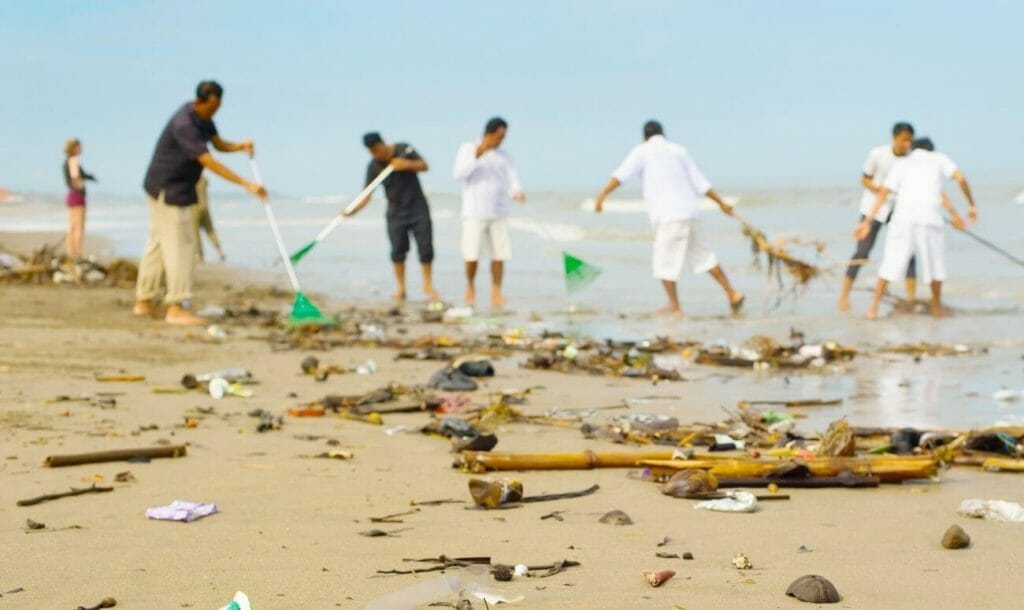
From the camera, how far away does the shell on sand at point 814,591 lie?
2895mm

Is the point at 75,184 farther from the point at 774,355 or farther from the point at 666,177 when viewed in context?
the point at 774,355

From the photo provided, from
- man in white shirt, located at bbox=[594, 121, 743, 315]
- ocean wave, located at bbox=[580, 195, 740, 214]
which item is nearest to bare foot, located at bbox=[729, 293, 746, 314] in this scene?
man in white shirt, located at bbox=[594, 121, 743, 315]

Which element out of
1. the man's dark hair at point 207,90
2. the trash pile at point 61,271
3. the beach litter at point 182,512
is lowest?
the beach litter at point 182,512

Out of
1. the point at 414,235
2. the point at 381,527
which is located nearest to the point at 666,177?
the point at 414,235

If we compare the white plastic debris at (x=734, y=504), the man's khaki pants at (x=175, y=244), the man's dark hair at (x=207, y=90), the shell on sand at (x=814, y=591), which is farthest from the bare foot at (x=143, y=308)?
the shell on sand at (x=814, y=591)

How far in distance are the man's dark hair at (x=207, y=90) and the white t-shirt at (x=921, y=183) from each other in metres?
5.94

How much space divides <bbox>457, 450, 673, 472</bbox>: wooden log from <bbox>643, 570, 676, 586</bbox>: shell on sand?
1380 millimetres

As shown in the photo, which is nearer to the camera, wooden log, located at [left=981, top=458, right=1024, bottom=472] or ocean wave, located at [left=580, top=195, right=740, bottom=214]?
wooden log, located at [left=981, top=458, right=1024, bottom=472]

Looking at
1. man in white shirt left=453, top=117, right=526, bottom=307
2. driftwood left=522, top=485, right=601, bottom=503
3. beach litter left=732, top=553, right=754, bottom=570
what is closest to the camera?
beach litter left=732, top=553, right=754, bottom=570

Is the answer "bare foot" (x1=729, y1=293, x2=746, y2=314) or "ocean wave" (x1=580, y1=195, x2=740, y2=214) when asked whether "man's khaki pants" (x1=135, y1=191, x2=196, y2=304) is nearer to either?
"bare foot" (x1=729, y1=293, x2=746, y2=314)

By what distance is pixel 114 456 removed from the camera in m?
4.52

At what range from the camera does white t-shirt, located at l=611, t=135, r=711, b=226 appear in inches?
476

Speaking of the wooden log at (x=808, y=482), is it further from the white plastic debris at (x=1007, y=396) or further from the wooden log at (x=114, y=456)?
the white plastic debris at (x=1007, y=396)

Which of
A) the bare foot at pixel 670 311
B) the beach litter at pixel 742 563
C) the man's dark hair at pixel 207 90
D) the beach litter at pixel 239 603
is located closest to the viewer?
the beach litter at pixel 239 603
